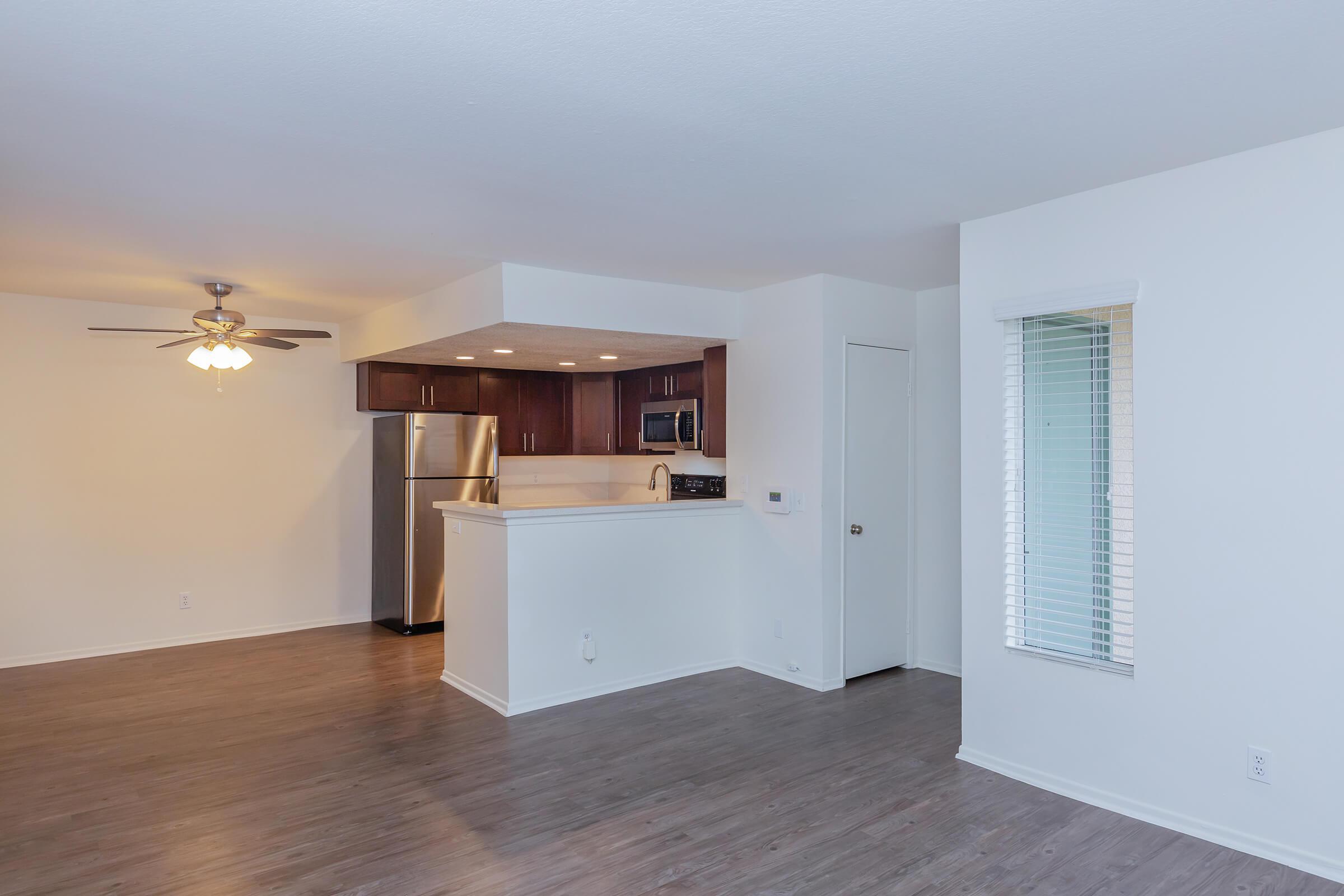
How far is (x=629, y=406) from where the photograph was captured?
6.89 meters

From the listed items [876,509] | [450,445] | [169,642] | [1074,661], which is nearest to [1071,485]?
[1074,661]

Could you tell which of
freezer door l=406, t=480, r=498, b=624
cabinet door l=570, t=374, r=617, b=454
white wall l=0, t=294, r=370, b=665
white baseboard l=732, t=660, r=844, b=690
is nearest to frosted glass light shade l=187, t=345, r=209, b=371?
white wall l=0, t=294, r=370, b=665

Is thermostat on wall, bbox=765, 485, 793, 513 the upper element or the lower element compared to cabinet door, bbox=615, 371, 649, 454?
lower

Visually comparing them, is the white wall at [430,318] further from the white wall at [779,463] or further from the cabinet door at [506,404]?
the white wall at [779,463]

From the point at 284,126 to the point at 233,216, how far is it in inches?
46.3

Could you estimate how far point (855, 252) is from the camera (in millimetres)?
4184

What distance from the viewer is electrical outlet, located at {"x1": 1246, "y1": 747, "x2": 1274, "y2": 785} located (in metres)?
2.76

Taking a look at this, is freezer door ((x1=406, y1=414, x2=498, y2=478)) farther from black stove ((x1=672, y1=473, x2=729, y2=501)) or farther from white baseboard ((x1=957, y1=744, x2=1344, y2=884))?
white baseboard ((x1=957, y1=744, x2=1344, y2=884))

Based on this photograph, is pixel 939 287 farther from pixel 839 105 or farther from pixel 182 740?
pixel 182 740

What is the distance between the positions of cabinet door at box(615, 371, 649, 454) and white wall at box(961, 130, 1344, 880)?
12.4 feet

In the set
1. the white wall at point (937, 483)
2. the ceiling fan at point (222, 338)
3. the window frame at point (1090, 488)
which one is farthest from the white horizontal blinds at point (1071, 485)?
the ceiling fan at point (222, 338)

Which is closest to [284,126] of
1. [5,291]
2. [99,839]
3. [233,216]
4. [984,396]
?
[233,216]

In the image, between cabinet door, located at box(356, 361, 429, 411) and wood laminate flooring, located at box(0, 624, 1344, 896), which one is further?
cabinet door, located at box(356, 361, 429, 411)

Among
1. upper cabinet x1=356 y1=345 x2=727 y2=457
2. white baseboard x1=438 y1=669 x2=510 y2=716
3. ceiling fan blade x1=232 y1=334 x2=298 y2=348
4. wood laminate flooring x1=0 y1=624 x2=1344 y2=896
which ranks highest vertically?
ceiling fan blade x1=232 y1=334 x2=298 y2=348
